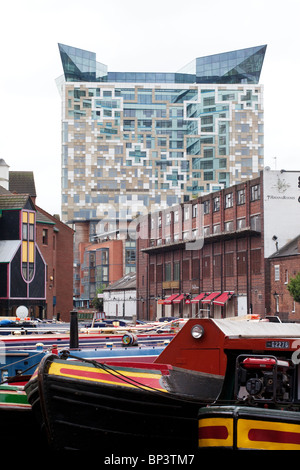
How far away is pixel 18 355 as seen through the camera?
21422 mm

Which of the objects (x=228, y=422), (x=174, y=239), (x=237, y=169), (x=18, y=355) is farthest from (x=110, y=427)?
(x=237, y=169)

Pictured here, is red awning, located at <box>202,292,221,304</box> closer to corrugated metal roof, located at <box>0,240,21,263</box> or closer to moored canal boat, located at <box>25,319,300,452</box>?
corrugated metal roof, located at <box>0,240,21,263</box>

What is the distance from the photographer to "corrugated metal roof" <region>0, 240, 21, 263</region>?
199 ft

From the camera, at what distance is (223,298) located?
76.4 metres

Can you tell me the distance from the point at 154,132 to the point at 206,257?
10915 centimetres

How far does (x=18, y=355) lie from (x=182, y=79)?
174338 mm

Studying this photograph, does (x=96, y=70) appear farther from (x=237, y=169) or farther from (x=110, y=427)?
(x=110, y=427)

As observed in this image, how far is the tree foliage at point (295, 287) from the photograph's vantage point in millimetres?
63750

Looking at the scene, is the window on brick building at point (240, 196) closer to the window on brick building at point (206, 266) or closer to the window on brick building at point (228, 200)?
the window on brick building at point (228, 200)

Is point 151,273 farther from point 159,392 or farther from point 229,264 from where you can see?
point 159,392

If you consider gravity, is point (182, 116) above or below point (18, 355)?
above

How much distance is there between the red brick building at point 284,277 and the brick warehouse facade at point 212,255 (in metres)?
0.75

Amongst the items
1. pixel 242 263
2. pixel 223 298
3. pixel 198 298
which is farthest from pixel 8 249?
pixel 198 298
